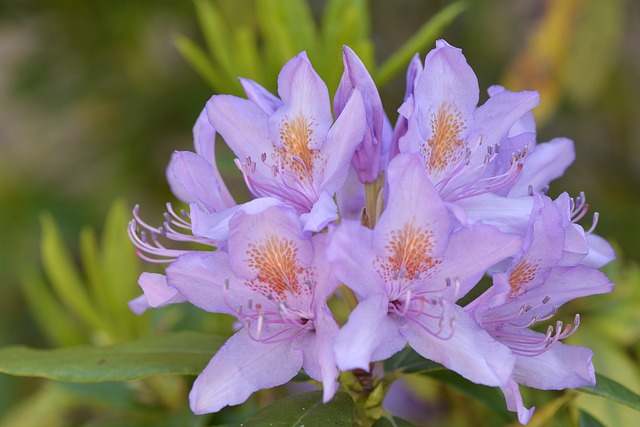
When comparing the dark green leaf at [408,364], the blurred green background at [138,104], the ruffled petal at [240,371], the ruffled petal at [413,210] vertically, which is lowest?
the blurred green background at [138,104]

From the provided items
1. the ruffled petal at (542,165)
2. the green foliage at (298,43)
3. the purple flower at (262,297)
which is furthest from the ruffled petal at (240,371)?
the green foliage at (298,43)

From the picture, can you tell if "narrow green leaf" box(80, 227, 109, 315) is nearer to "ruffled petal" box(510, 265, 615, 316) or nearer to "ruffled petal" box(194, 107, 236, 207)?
"ruffled petal" box(194, 107, 236, 207)

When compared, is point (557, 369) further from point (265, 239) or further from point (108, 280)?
point (108, 280)

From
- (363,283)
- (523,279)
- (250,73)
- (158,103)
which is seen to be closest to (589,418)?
(523,279)

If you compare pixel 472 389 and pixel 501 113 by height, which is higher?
pixel 501 113

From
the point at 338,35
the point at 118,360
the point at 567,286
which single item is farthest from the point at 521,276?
the point at 338,35

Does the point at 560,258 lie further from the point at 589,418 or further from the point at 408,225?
the point at 589,418

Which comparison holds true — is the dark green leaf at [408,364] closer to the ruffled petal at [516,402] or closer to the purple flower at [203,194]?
the ruffled petal at [516,402]

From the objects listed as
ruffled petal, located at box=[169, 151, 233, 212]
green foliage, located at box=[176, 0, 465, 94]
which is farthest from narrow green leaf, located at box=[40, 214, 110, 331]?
ruffled petal, located at box=[169, 151, 233, 212]
